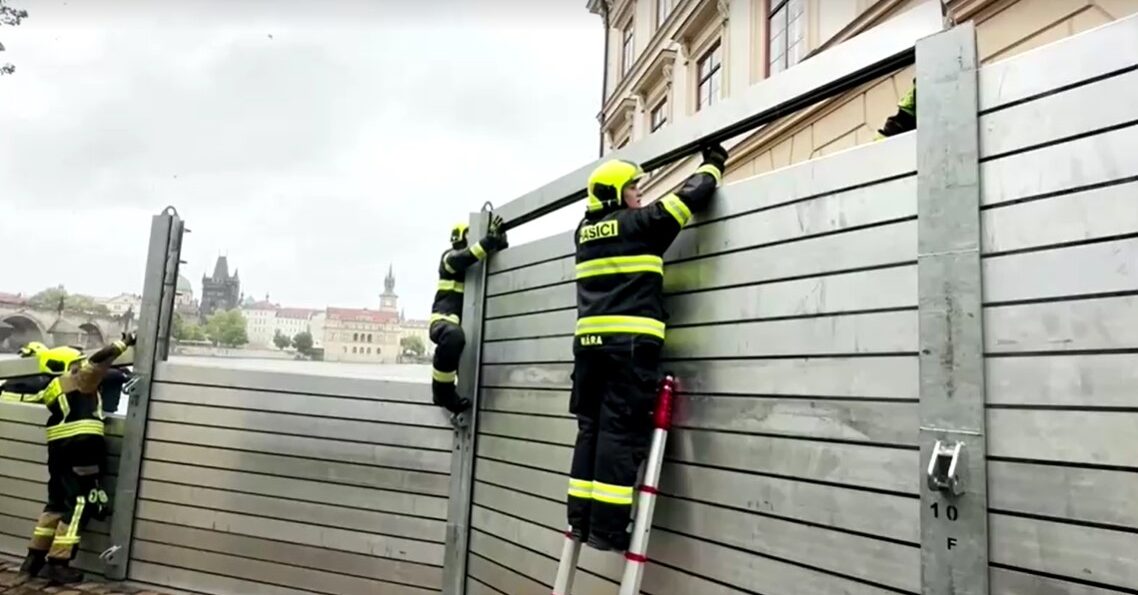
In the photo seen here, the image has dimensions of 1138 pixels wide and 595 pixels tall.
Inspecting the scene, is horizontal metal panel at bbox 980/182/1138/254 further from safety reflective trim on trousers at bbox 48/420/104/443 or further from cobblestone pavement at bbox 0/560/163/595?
safety reflective trim on trousers at bbox 48/420/104/443

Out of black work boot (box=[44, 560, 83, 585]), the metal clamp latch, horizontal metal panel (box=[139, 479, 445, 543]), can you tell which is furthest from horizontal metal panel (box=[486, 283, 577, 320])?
black work boot (box=[44, 560, 83, 585])

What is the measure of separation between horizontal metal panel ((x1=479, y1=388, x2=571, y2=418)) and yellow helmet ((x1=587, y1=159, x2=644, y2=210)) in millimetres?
989

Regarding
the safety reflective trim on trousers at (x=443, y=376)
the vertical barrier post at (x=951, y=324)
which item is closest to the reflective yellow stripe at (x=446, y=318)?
the safety reflective trim on trousers at (x=443, y=376)

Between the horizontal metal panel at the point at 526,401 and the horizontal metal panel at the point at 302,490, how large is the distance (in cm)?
68

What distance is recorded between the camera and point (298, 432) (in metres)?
4.19

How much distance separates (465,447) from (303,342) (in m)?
1.71

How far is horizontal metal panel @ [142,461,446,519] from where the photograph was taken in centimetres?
388

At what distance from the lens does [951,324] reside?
1.64 m

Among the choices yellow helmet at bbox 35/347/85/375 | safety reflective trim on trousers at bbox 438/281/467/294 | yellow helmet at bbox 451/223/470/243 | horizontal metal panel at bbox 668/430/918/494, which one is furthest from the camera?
yellow helmet at bbox 35/347/85/375

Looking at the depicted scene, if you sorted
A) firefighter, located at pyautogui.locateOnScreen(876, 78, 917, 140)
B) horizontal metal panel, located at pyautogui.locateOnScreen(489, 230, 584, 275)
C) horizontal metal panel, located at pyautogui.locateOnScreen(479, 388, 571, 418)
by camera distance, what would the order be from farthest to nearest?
1. horizontal metal panel, located at pyautogui.locateOnScreen(489, 230, 584, 275)
2. horizontal metal panel, located at pyautogui.locateOnScreen(479, 388, 571, 418)
3. firefighter, located at pyautogui.locateOnScreen(876, 78, 917, 140)

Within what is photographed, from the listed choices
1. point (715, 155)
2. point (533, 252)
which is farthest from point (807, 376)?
point (533, 252)

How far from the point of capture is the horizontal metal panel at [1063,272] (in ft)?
4.62

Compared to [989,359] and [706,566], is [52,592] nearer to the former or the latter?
[706,566]

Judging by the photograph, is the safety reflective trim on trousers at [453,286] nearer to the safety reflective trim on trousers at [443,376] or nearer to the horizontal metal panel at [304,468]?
the safety reflective trim on trousers at [443,376]
